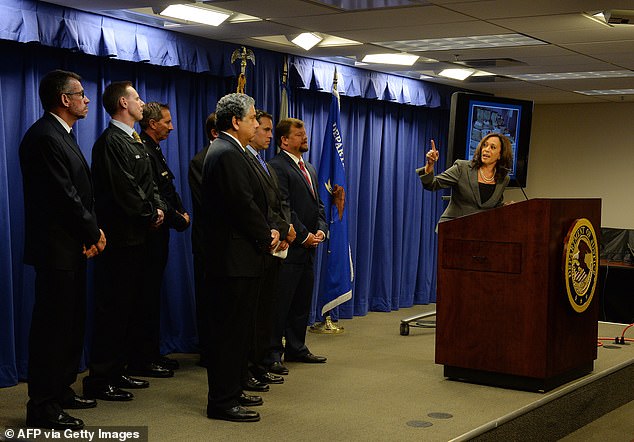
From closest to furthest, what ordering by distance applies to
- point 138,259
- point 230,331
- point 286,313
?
point 230,331, point 138,259, point 286,313

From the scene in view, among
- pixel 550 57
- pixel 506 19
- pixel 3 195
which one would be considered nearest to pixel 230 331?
pixel 3 195

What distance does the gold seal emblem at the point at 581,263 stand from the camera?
15.4 feet

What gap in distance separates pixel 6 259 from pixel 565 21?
3350 millimetres

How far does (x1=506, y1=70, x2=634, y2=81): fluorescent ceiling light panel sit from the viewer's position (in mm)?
7383

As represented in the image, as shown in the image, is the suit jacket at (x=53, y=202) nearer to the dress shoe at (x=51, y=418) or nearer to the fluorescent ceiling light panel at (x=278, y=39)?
the dress shoe at (x=51, y=418)

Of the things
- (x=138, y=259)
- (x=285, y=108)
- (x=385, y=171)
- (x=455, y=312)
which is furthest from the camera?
(x=385, y=171)

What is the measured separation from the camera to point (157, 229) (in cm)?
502

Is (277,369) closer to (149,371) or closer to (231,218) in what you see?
(149,371)

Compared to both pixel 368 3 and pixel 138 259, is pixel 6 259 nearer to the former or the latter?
pixel 138 259

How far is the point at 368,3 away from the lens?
482 centimetres

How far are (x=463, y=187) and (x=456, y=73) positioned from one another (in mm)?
2495

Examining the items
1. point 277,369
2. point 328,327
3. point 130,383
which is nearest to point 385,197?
point 328,327

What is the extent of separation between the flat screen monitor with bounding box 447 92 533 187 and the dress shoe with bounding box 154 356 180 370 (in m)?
2.54

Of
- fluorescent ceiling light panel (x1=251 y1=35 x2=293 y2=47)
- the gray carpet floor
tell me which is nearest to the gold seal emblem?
the gray carpet floor
